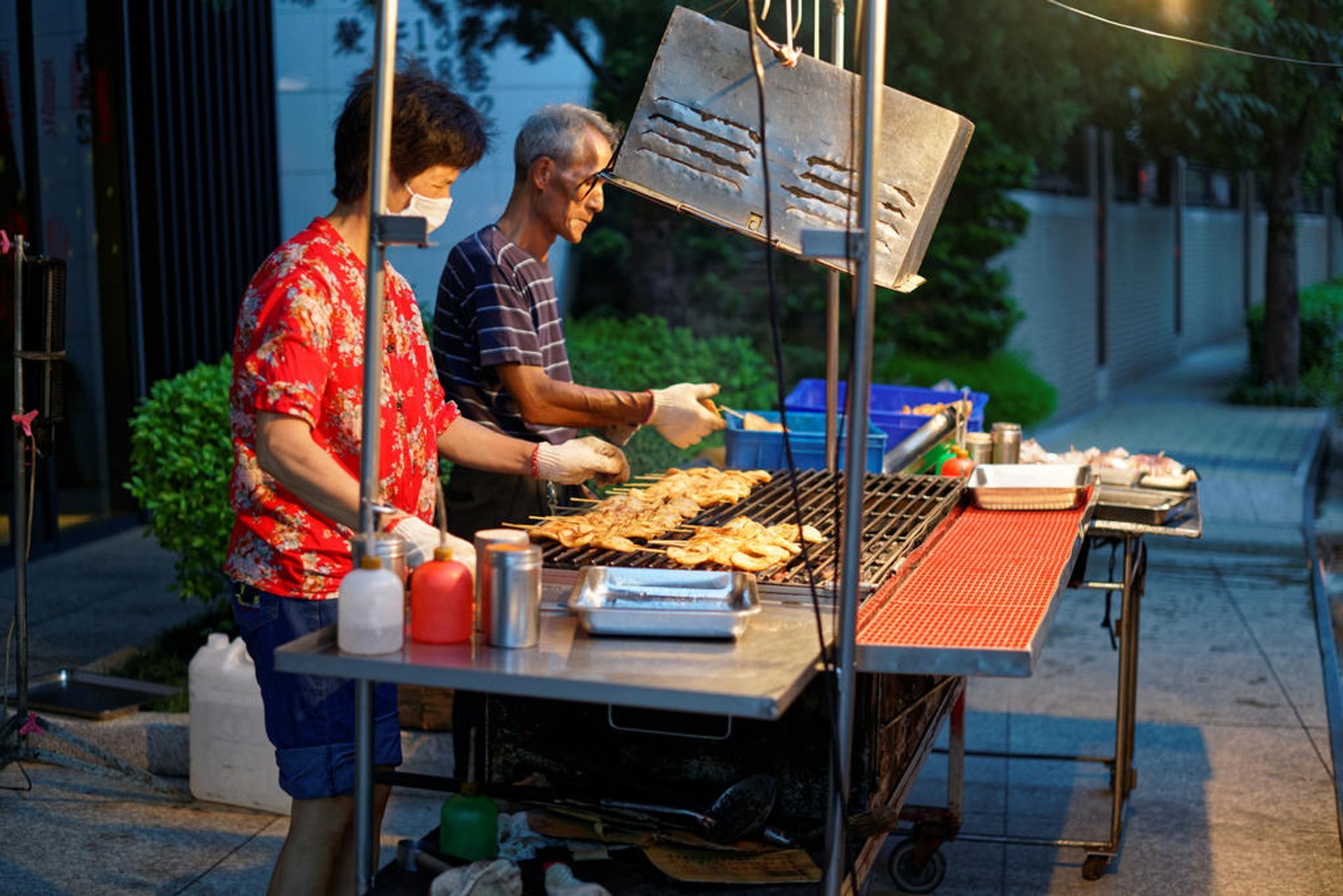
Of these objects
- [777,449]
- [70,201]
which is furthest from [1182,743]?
[70,201]

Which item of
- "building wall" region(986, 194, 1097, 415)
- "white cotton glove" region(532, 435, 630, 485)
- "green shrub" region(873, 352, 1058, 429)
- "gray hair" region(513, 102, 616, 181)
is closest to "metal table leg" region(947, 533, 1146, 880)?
"white cotton glove" region(532, 435, 630, 485)

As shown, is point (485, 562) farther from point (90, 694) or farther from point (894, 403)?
point (894, 403)

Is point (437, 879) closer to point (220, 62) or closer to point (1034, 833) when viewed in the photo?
point (1034, 833)

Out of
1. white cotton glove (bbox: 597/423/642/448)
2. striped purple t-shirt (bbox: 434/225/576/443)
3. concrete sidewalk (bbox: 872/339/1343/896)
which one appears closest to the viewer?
striped purple t-shirt (bbox: 434/225/576/443)

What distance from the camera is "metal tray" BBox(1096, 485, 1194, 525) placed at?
5.02 m

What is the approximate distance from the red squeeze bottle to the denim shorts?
39 cm

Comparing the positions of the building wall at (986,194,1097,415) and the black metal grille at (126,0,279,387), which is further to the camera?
the building wall at (986,194,1097,415)

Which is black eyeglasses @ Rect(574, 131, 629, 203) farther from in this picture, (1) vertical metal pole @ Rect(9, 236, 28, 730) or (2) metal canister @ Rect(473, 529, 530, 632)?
(1) vertical metal pole @ Rect(9, 236, 28, 730)

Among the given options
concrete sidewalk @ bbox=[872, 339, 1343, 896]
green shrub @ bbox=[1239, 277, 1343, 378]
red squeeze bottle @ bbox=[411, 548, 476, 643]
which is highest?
red squeeze bottle @ bbox=[411, 548, 476, 643]

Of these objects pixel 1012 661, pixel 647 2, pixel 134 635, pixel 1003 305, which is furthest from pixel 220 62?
pixel 1012 661

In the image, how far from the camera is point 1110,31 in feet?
31.9

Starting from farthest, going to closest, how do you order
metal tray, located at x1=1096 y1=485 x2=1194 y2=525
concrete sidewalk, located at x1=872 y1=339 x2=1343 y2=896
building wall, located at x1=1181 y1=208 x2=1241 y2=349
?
building wall, located at x1=1181 y1=208 x2=1241 y2=349 < concrete sidewalk, located at x1=872 y1=339 x2=1343 y2=896 < metal tray, located at x1=1096 y1=485 x2=1194 y2=525

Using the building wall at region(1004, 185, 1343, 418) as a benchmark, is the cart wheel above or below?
below

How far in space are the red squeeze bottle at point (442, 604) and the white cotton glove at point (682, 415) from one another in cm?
174
